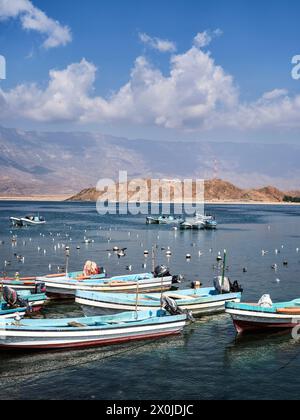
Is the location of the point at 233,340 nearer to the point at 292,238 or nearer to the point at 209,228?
the point at 292,238

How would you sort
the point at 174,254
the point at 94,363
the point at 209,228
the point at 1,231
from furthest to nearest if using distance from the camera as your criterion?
the point at 209,228, the point at 1,231, the point at 174,254, the point at 94,363

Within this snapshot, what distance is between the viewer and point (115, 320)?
32.4m

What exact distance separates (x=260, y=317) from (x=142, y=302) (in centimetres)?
816

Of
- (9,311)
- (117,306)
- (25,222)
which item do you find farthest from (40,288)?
(25,222)

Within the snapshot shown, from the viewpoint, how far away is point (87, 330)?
3002cm

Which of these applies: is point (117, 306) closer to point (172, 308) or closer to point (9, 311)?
point (172, 308)

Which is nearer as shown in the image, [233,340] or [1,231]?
[233,340]

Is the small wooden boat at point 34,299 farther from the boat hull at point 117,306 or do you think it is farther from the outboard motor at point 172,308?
the outboard motor at point 172,308

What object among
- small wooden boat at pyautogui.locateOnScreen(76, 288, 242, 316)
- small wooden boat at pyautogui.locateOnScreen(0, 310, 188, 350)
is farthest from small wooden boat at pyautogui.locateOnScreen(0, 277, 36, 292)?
small wooden boat at pyautogui.locateOnScreen(0, 310, 188, 350)

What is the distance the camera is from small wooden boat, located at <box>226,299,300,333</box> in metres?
32.8

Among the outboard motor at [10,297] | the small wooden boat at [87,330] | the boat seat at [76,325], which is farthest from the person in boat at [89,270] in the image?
the boat seat at [76,325]

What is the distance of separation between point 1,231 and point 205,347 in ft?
274

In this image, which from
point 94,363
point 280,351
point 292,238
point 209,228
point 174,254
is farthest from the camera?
point 209,228
